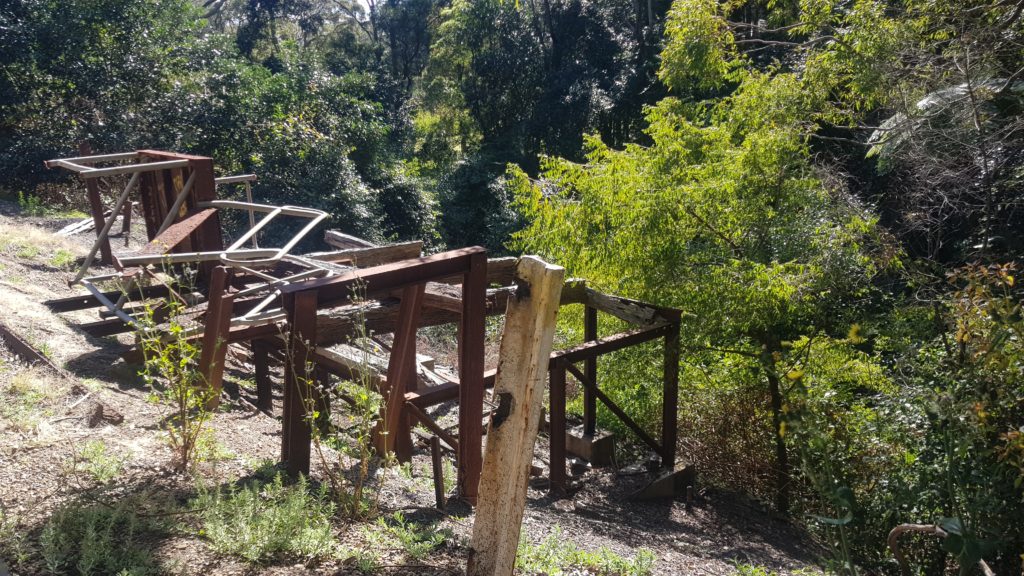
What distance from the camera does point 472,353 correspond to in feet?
14.8

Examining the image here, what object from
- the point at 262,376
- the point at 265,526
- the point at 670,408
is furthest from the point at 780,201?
the point at 265,526

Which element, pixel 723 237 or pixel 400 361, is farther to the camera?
pixel 723 237

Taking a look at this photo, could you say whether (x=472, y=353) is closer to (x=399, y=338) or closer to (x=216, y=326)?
(x=399, y=338)

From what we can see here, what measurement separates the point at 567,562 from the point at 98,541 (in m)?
2.22

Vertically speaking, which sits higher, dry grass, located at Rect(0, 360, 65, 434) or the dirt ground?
dry grass, located at Rect(0, 360, 65, 434)

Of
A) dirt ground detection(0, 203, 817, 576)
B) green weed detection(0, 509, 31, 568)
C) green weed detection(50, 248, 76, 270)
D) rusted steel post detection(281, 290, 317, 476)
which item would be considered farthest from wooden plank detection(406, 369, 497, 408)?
green weed detection(50, 248, 76, 270)

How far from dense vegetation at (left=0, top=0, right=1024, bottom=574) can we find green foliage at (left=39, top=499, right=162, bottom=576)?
2.66 meters

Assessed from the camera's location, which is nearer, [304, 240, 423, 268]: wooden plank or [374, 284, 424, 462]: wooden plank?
[374, 284, 424, 462]: wooden plank

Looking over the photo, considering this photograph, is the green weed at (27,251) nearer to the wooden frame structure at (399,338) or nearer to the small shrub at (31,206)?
the small shrub at (31,206)

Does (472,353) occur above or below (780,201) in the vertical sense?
below

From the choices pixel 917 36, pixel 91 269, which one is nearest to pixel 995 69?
pixel 917 36

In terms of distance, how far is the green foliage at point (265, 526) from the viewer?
315 cm

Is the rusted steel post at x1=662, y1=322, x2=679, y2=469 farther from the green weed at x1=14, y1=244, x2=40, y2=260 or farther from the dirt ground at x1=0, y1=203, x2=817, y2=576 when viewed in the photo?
the green weed at x1=14, y1=244, x2=40, y2=260

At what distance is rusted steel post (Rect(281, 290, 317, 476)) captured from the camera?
388 centimetres
